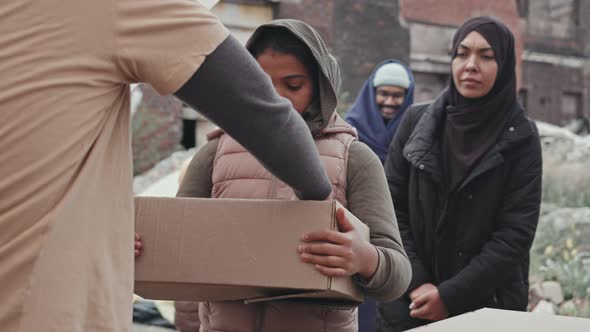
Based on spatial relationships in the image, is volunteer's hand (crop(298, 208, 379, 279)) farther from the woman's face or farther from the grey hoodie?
the woman's face

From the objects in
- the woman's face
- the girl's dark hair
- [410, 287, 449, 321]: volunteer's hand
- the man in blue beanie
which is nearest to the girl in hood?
the girl's dark hair

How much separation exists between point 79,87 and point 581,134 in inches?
602

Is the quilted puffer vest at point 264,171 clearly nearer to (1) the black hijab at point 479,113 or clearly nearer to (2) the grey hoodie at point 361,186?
(2) the grey hoodie at point 361,186

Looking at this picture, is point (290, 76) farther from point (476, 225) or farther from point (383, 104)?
point (383, 104)

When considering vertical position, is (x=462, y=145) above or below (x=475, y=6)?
below

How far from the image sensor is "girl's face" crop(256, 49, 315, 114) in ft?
6.86

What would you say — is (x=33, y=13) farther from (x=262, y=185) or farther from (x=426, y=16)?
(x=426, y=16)

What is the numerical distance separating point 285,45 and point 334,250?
671 millimetres

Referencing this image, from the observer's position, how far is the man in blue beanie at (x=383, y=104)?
4.67 metres

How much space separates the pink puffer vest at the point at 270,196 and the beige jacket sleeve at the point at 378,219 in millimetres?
32

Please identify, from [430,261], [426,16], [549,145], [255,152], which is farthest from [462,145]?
[426,16]

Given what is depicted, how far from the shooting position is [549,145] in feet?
32.3

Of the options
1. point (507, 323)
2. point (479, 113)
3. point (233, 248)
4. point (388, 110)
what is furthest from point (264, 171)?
point (388, 110)

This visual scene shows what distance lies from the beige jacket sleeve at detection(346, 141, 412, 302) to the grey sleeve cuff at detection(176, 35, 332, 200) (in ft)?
1.62
